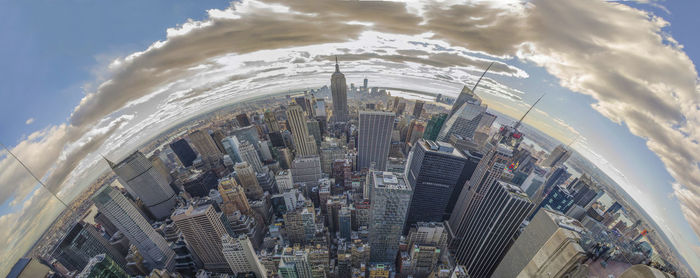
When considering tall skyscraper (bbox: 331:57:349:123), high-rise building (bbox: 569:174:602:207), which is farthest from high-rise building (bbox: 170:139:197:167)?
high-rise building (bbox: 569:174:602:207)

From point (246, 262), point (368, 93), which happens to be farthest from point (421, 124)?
point (246, 262)

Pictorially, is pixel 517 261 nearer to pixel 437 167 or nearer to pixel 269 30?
pixel 437 167

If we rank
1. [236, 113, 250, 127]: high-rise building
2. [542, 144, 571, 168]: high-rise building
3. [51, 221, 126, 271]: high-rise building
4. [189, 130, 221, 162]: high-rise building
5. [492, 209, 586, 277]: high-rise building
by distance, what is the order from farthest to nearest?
[236, 113, 250, 127]: high-rise building < [189, 130, 221, 162]: high-rise building < [542, 144, 571, 168]: high-rise building < [51, 221, 126, 271]: high-rise building < [492, 209, 586, 277]: high-rise building

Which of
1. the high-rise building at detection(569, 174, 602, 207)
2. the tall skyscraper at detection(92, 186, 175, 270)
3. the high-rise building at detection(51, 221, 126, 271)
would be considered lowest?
the high-rise building at detection(51, 221, 126, 271)

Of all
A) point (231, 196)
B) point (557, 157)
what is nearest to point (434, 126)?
point (557, 157)

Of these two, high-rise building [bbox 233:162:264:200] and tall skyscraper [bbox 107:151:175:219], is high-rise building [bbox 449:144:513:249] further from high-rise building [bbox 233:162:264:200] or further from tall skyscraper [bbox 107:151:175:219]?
tall skyscraper [bbox 107:151:175:219]

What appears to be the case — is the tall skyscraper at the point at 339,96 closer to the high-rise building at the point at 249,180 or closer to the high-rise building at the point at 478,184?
the high-rise building at the point at 249,180
